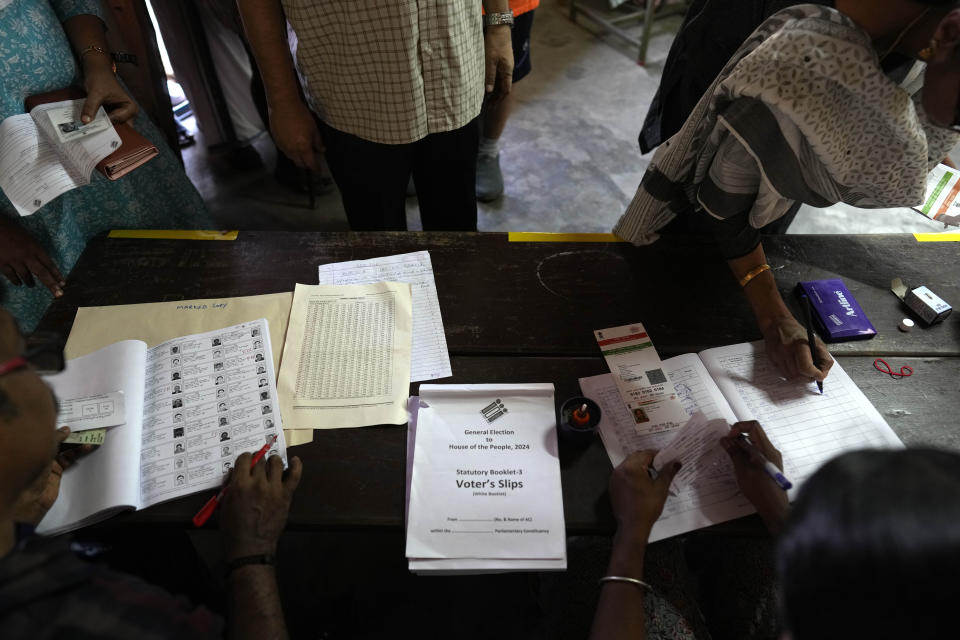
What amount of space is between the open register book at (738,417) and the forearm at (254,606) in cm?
58

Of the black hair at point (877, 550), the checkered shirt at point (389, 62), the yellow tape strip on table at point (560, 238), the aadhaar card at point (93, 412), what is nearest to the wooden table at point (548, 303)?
the yellow tape strip on table at point (560, 238)

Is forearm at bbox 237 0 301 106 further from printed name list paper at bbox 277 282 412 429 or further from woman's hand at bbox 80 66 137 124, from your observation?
printed name list paper at bbox 277 282 412 429

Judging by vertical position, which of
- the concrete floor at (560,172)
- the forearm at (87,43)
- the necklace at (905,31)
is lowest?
the concrete floor at (560,172)

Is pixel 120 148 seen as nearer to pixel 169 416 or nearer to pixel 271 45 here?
pixel 271 45

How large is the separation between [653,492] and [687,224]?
89 centimetres

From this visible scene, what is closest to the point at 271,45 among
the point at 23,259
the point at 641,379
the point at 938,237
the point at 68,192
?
the point at 68,192

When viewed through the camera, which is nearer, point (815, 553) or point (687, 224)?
point (815, 553)

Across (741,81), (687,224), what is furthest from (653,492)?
(687,224)

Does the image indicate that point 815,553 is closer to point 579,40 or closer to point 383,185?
point 383,185

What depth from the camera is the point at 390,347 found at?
1.06 meters

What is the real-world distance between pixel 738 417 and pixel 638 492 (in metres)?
0.28

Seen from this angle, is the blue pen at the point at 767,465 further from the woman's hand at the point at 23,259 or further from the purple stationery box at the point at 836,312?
the woman's hand at the point at 23,259

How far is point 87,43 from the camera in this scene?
1264 millimetres

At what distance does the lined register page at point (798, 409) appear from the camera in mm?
919
